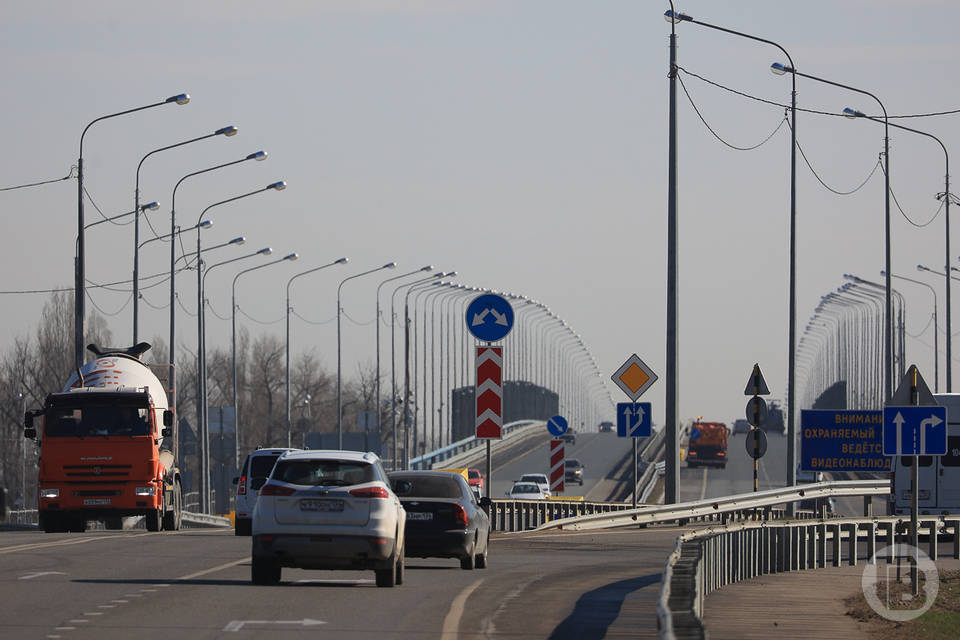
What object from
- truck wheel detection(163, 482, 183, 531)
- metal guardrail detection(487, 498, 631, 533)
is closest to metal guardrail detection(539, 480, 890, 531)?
metal guardrail detection(487, 498, 631, 533)

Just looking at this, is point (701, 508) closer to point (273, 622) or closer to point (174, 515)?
point (174, 515)

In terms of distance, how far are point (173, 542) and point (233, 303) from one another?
140 feet

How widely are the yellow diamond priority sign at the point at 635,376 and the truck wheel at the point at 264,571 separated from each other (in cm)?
1459

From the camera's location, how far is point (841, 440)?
39.8 metres

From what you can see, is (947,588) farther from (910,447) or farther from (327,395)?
(327,395)

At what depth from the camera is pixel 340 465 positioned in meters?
20.1

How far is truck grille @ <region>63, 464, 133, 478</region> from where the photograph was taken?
33.3 meters

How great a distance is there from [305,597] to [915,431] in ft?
23.3

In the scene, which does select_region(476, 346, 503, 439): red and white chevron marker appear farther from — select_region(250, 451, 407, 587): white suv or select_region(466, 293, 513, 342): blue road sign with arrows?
select_region(250, 451, 407, 587): white suv

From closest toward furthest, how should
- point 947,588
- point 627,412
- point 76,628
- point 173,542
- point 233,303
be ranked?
point 76,628 < point 947,588 < point 173,542 < point 627,412 < point 233,303

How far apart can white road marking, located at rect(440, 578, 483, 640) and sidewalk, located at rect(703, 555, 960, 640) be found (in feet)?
7.37

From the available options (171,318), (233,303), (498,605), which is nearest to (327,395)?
(233,303)

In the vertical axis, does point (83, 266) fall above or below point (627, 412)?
above

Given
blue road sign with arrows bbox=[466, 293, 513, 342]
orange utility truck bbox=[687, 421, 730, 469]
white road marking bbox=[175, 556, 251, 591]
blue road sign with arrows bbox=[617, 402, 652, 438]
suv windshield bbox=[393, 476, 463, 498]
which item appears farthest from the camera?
orange utility truck bbox=[687, 421, 730, 469]
